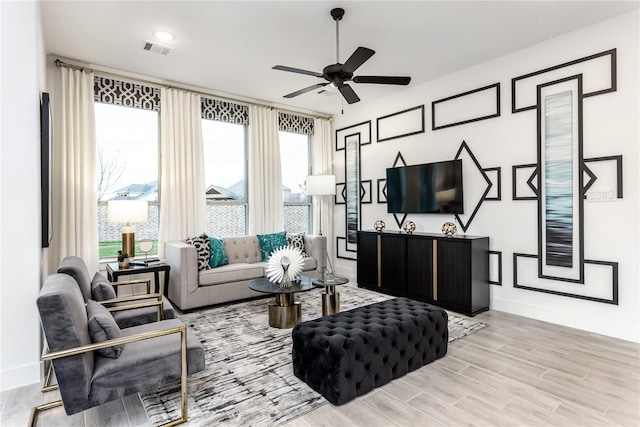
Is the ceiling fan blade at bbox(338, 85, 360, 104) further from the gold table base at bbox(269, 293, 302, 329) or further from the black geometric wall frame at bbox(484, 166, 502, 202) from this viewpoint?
the gold table base at bbox(269, 293, 302, 329)

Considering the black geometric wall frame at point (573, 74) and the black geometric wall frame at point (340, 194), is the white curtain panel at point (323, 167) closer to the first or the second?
the black geometric wall frame at point (340, 194)

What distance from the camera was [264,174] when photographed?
5672 mm

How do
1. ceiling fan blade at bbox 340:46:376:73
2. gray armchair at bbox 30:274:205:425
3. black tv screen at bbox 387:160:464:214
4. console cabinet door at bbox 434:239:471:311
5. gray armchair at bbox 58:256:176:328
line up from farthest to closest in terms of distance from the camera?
black tv screen at bbox 387:160:464:214 → console cabinet door at bbox 434:239:471:311 → ceiling fan blade at bbox 340:46:376:73 → gray armchair at bbox 58:256:176:328 → gray armchair at bbox 30:274:205:425

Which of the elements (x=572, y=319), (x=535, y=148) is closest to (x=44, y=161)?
(x=535, y=148)

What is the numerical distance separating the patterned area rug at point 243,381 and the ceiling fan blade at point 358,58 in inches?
101

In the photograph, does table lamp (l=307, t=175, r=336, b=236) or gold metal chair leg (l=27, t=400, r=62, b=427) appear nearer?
gold metal chair leg (l=27, t=400, r=62, b=427)

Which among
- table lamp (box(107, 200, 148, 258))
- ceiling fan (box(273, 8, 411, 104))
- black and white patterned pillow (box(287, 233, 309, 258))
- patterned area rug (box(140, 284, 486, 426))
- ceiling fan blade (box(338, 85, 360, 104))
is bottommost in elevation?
patterned area rug (box(140, 284, 486, 426))

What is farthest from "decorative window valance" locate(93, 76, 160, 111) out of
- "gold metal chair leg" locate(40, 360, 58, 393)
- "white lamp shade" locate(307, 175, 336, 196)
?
"gold metal chair leg" locate(40, 360, 58, 393)

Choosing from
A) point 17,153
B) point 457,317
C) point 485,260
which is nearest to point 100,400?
point 17,153

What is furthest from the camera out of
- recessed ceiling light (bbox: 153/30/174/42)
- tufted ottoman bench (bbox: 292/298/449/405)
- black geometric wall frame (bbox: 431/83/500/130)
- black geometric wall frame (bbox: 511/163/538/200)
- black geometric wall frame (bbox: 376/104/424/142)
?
black geometric wall frame (bbox: 376/104/424/142)

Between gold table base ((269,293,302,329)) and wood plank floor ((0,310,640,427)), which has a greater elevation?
gold table base ((269,293,302,329))

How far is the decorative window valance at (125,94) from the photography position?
4.29 meters

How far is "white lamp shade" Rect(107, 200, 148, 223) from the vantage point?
150 inches

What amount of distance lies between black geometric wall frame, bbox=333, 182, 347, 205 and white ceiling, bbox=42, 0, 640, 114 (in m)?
2.31
